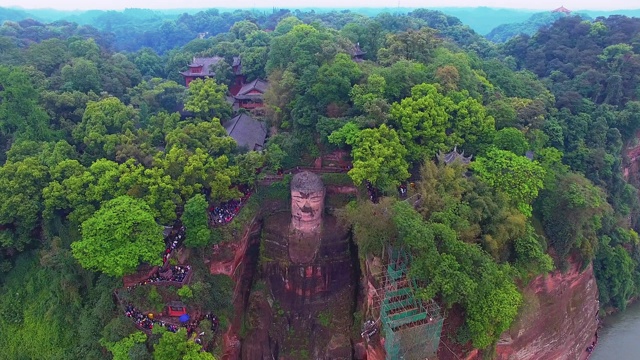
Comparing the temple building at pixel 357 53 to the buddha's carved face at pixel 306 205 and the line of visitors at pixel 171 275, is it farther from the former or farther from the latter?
the line of visitors at pixel 171 275

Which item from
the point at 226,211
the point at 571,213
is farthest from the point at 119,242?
the point at 571,213

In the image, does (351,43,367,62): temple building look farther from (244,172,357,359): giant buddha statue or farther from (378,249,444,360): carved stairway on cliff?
(378,249,444,360): carved stairway on cliff

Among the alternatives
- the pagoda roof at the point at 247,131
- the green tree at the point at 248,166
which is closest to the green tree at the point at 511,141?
the green tree at the point at 248,166

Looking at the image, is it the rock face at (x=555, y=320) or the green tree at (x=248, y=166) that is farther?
the green tree at (x=248, y=166)

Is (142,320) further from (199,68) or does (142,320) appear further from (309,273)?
(199,68)

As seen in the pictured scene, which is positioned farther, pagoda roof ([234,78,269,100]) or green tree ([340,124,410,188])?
pagoda roof ([234,78,269,100])

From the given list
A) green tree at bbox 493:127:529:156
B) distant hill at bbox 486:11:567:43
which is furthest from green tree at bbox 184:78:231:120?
distant hill at bbox 486:11:567:43

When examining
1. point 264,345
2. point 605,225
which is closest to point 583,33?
point 605,225
